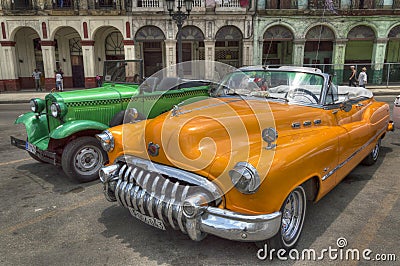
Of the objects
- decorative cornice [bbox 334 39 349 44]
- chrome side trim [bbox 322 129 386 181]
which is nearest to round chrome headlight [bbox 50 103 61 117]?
chrome side trim [bbox 322 129 386 181]

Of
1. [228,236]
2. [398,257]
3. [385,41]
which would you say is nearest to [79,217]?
[228,236]

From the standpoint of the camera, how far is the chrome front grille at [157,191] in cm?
286

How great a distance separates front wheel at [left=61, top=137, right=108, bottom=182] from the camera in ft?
16.4

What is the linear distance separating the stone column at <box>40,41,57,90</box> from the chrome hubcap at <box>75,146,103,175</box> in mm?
18389

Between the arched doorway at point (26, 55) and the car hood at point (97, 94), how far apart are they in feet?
64.0

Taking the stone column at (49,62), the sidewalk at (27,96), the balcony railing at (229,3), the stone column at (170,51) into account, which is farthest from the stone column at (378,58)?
the stone column at (49,62)

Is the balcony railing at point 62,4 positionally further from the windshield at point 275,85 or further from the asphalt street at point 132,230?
the windshield at point 275,85

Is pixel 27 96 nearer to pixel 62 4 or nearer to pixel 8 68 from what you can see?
pixel 8 68

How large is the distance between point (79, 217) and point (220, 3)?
19.7 metres

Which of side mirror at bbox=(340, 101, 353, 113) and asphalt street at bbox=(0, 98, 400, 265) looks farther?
side mirror at bbox=(340, 101, 353, 113)

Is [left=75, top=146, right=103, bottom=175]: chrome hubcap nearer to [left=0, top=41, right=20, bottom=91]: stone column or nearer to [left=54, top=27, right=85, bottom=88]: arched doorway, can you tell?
[left=0, top=41, right=20, bottom=91]: stone column

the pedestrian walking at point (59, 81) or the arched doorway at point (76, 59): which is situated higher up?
the arched doorway at point (76, 59)

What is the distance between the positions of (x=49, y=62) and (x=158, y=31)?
7394 mm

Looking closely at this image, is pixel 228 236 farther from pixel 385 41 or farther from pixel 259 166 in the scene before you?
pixel 385 41
